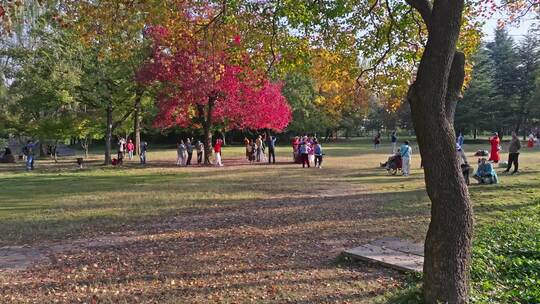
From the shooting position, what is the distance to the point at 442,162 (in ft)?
14.2

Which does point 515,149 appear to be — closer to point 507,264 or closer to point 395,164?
point 395,164

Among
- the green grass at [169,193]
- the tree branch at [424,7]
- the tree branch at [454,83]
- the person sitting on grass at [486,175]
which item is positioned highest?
the tree branch at [424,7]

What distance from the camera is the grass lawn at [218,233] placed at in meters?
5.45

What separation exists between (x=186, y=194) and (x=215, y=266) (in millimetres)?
7484

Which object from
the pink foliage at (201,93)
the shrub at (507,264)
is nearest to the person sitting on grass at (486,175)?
the shrub at (507,264)

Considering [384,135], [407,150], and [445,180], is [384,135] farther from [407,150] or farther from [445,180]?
[445,180]

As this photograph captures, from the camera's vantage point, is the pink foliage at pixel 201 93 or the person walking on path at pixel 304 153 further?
the pink foliage at pixel 201 93

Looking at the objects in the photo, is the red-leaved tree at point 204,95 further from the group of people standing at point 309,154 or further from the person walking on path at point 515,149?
the person walking on path at point 515,149

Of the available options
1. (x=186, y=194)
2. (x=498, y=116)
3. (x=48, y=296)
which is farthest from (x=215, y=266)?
(x=498, y=116)

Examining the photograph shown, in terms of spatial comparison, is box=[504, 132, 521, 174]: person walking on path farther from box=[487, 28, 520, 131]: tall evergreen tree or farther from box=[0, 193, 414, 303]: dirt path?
box=[487, 28, 520, 131]: tall evergreen tree

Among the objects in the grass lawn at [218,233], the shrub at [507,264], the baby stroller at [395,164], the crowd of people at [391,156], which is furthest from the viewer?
the baby stroller at [395,164]

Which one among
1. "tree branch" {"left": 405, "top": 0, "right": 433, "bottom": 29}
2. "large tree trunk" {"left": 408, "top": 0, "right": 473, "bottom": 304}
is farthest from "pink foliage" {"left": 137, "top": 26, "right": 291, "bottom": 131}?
"large tree trunk" {"left": 408, "top": 0, "right": 473, "bottom": 304}

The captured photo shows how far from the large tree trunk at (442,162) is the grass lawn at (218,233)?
940mm

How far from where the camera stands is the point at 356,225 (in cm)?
880
